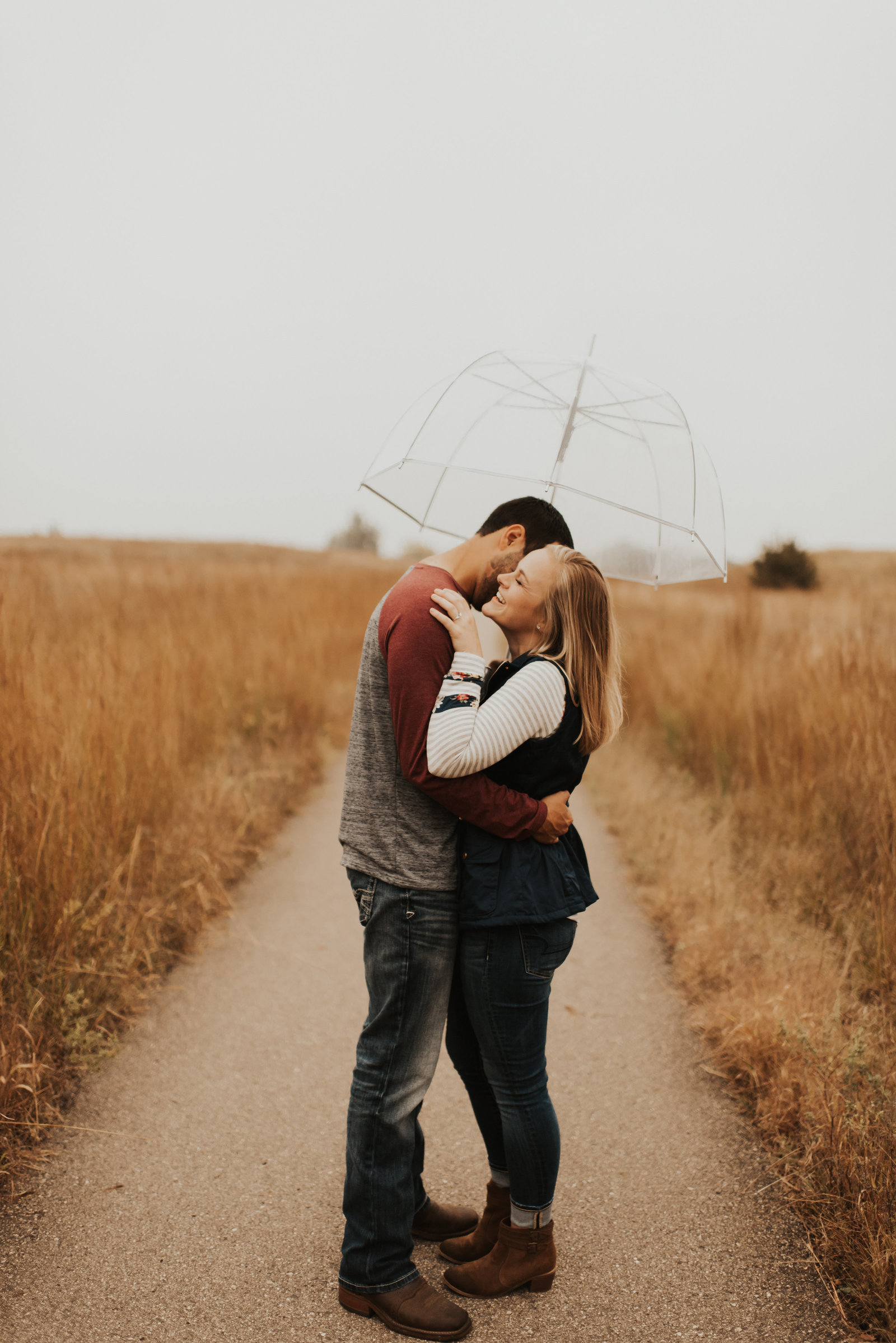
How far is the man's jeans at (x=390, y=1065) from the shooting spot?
2.09 metres

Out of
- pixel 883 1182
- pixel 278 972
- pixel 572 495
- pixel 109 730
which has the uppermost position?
pixel 572 495

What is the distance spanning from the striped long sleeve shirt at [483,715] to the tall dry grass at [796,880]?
2.45 ft

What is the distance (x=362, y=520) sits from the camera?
251 feet

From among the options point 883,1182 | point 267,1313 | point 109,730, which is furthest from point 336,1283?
point 109,730

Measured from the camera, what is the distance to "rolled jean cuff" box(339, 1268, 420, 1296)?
212 cm

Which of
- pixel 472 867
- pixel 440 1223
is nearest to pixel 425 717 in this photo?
pixel 472 867

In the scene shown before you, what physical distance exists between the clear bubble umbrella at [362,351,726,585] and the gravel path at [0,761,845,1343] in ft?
6.17

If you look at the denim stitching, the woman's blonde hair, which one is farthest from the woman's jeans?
the woman's blonde hair

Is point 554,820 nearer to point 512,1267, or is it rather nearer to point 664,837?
point 512,1267

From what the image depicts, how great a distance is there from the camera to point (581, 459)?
2.52 metres

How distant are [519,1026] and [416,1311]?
0.73m

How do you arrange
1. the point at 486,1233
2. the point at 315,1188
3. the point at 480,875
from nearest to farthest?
the point at 480,875, the point at 486,1233, the point at 315,1188

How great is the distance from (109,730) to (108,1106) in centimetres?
182

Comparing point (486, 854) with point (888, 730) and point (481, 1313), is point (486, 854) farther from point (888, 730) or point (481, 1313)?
point (888, 730)
